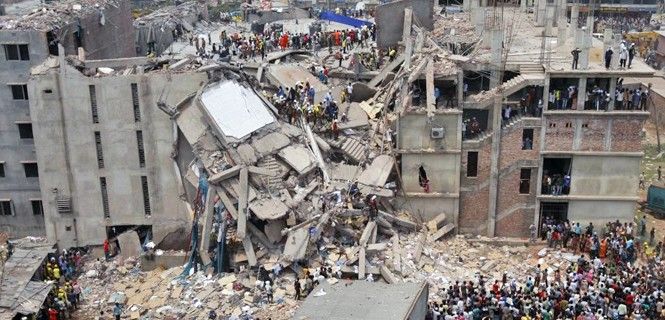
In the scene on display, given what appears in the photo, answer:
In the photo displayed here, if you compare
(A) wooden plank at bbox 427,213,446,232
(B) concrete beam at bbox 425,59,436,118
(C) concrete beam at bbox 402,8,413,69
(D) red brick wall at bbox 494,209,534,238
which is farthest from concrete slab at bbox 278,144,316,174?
(D) red brick wall at bbox 494,209,534,238

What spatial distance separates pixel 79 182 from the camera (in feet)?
115

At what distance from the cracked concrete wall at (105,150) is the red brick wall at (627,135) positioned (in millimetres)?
18096

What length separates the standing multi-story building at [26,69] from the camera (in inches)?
1388

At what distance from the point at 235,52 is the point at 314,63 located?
176 inches

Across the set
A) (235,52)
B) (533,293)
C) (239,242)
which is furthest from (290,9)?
(533,293)

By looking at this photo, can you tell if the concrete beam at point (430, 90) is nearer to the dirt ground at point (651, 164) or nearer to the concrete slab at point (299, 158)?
the concrete slab at point (299, 158)

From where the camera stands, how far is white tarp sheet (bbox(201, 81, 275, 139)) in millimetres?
32562

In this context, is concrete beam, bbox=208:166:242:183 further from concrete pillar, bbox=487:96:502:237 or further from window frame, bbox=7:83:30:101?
window frame, bbox=7:83:30:101

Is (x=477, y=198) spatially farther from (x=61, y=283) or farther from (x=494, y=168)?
(x=61, y=283)

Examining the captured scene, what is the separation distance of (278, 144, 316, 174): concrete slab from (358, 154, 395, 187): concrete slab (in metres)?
2.28

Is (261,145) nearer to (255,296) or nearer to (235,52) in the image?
(255,296)

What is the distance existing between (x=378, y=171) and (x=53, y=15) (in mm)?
17590

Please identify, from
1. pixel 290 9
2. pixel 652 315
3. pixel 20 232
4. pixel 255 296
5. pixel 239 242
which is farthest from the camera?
pixel 290 9

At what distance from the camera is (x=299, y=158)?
32.6 metres
